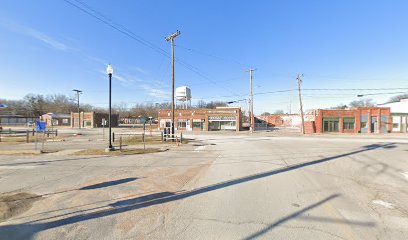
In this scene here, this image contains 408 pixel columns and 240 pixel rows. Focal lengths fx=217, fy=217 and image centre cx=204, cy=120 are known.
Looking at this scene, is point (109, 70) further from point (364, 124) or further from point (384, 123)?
point (384, 123)

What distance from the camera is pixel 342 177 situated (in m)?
8.09

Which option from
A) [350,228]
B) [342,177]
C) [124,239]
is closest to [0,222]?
[124,239]

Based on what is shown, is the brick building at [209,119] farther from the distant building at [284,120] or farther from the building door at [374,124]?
the distant building at [284,120]

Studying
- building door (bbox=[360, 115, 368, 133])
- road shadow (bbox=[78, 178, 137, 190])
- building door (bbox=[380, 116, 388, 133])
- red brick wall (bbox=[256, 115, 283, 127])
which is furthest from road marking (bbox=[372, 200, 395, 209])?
red brick wall (bbox=[256, 115, 283, 127])

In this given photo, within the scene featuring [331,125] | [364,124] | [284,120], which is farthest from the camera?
[284,120]

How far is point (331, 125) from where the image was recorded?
4712cm

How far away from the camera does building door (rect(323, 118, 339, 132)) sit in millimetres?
46875

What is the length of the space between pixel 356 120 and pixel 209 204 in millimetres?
51950

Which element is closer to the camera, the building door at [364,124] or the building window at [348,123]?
the building door at [364,124]

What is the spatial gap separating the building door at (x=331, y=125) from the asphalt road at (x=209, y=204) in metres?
42.3

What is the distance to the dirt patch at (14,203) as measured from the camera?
4.59 m

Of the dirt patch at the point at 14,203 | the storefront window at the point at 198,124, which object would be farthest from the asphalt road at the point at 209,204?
the storefront window at the point at 198,124

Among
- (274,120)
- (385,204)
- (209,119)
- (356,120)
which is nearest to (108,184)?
(385,204)

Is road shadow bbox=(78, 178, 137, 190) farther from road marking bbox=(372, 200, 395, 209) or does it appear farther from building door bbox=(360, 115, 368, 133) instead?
building door bbox=(360, 115, 368, 133)
